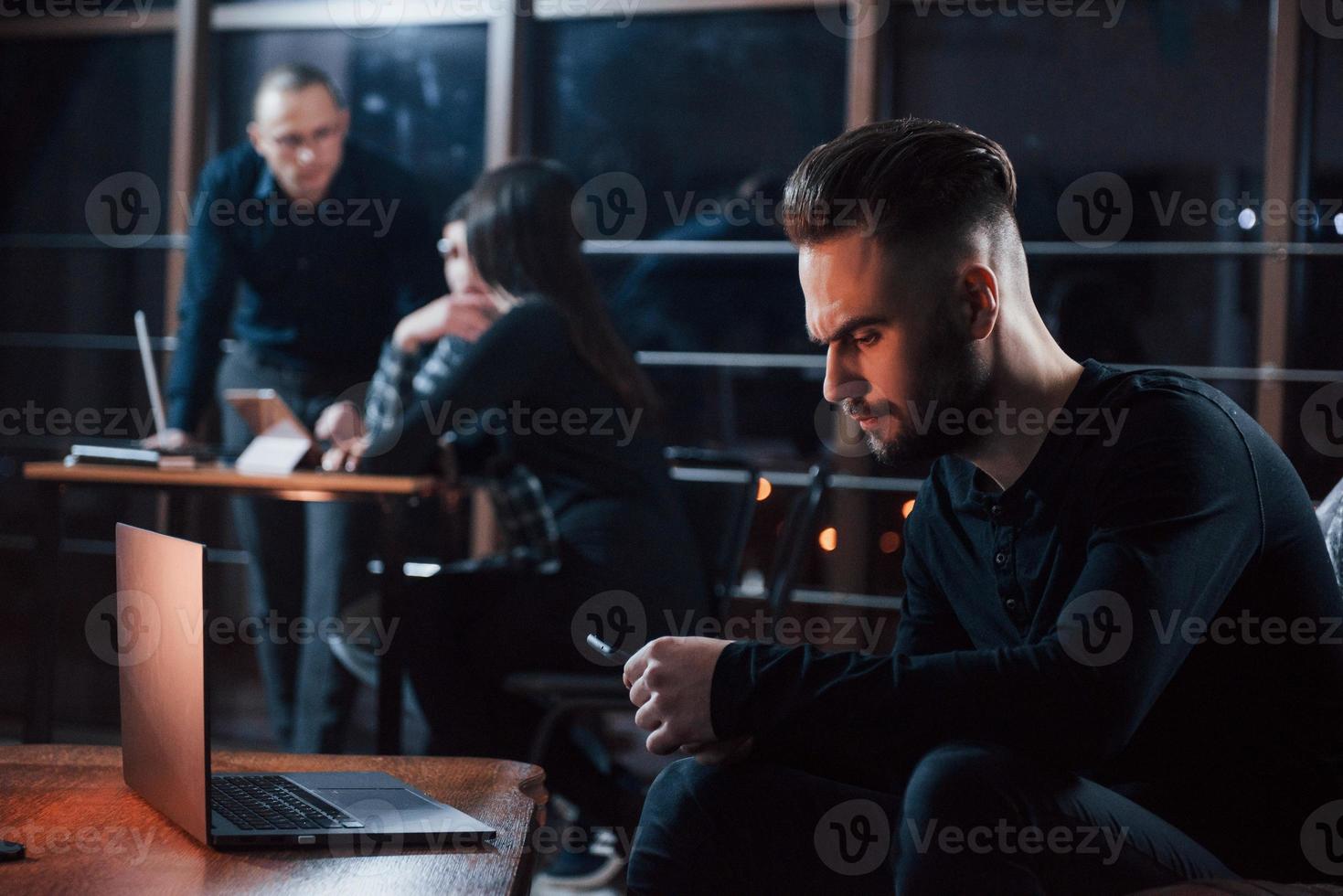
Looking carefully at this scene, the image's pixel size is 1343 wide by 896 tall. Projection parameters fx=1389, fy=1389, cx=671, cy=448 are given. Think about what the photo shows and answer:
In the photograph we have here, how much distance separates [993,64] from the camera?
3605mm

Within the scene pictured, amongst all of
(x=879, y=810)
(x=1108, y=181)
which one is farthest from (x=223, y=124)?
(x=879, y=810)

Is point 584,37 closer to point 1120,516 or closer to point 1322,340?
point 1322,340

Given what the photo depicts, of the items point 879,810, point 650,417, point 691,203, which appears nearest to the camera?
point 879,810

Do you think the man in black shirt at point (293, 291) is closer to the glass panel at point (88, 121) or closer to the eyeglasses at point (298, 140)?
the eyeglasses at point (298, 140)

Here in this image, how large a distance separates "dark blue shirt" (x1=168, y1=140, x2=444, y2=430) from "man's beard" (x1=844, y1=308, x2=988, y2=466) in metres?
2.69

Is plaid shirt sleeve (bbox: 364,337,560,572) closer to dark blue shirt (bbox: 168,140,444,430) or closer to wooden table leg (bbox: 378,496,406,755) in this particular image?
wooden table leg (bbox: 378,496,406,755)

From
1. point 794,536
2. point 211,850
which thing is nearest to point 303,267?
point 794,536

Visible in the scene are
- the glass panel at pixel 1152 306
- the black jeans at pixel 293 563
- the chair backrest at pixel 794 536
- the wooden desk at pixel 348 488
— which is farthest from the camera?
the glass panel at pixel 1152 306

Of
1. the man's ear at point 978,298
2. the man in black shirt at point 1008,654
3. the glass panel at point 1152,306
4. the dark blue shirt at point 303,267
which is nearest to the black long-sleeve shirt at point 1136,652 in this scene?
the man in black shirt at point 1008,654

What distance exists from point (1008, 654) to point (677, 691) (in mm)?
281

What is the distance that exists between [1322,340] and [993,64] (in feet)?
3.53

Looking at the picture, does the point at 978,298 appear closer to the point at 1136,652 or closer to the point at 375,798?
the point at 1136,652

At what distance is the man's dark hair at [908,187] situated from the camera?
50.9 inches

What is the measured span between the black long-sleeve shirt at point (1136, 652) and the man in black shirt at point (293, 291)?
95.9 inches
